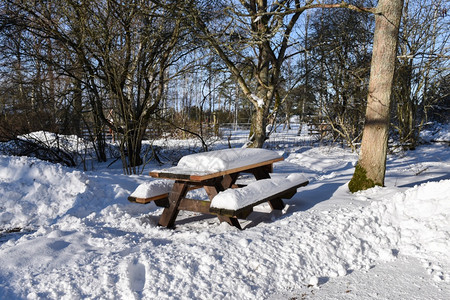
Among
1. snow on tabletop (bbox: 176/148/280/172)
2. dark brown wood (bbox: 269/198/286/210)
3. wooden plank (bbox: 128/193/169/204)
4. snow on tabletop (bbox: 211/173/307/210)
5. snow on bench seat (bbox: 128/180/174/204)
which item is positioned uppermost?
snow on tabletop (bbox: 176/148/280/172)

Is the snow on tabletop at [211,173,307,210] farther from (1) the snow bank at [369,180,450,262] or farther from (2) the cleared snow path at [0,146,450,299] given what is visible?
(1) the snow bank at [369,180,450,262]

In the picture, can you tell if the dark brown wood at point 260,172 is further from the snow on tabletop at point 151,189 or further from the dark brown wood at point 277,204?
the snow on tabletop at point 151,189

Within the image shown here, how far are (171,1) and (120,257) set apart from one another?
21.7 ft

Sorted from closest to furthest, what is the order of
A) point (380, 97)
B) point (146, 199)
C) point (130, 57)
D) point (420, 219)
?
1. point (420, 219)
2. point (146, 199)
3. point (380, 97)
4. point (130, 57)

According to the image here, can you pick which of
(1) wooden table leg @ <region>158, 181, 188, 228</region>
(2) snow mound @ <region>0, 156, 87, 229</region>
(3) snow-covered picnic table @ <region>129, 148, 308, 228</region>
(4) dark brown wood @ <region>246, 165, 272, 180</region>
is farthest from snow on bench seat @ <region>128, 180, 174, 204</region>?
(2) snow mound @ <region>0, 156, 87, 229</region>

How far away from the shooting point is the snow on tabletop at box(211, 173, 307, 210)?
128 inches

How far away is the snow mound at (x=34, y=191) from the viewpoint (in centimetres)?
439

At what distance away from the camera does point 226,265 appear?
2.48 m

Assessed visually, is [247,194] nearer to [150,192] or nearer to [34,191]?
[150,192]

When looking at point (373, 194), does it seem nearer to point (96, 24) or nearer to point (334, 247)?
point (334, 247)

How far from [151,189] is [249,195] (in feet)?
4.05

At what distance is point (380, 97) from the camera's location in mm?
4566

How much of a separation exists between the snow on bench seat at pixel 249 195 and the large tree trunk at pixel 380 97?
1237 millimetres

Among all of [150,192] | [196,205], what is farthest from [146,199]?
[196,205]
